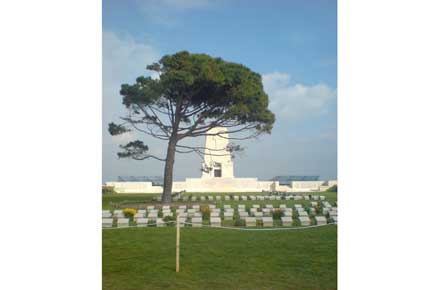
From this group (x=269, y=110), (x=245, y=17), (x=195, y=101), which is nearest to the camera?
(x=245, y=17)

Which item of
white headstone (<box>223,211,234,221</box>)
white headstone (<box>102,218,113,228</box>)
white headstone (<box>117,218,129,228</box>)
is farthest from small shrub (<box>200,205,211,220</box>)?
white headstone (<box>102,218,113,228</box>)

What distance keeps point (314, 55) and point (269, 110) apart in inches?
39.6

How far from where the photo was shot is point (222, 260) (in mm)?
5250

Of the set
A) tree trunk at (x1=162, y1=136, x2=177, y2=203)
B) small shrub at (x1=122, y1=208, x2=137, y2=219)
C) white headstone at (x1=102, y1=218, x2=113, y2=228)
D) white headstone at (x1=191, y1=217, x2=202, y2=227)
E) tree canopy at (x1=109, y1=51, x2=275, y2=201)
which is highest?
tree canopy at (x1=109, y1=51, x2=275, y2=201)

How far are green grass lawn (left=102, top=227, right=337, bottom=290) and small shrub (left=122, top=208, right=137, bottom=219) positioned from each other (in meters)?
0.46

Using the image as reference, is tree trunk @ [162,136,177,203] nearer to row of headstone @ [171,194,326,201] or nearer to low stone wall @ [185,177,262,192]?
low stone wall @ [185,177,262,192]

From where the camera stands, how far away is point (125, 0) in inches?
226

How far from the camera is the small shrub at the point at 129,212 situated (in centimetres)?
716

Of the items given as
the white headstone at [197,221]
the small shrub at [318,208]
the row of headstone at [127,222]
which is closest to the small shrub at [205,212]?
the white headstone at [197,221]

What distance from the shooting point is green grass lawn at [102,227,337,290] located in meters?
4.58

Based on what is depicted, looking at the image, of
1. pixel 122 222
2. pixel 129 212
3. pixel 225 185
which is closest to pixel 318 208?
pixel 225 185

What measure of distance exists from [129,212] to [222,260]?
2483 millimetres
